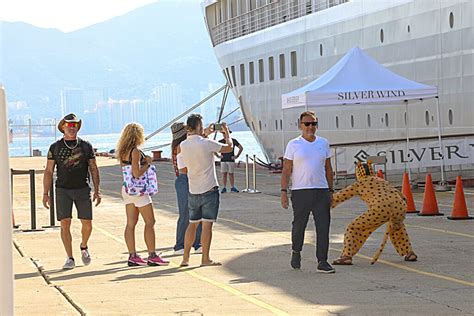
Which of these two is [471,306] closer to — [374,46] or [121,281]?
[121,281]

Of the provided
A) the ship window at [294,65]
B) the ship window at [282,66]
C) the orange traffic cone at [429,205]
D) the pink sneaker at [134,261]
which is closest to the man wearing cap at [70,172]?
the pink sneaker at [134,261]

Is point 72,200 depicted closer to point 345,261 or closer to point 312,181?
point 312,181

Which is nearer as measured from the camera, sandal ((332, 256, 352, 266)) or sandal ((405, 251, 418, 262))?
sandal ((332, 256, 352, 266))

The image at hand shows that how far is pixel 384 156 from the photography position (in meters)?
24.4

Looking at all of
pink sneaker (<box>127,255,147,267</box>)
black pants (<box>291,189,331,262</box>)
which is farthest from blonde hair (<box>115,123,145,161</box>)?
black pants (<box>291,189,331,262</box>)

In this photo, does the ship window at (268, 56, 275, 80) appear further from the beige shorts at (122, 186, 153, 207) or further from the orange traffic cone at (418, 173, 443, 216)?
the beige shorts at (122, 186, 153, 207)

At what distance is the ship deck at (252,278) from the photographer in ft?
32.7

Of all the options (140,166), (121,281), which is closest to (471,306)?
(121,281)

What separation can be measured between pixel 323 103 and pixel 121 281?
1375cm

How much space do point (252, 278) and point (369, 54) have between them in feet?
78.4

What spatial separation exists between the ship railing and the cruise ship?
5 centimetres

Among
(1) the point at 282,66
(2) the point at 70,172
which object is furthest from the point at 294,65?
(2) the point at 70,172

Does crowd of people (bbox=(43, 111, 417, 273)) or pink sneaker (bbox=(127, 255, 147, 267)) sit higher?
crowd of people (bbox=(43, 111, 417, 273))

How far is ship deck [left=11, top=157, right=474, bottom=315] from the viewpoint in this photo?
32.7 ft
